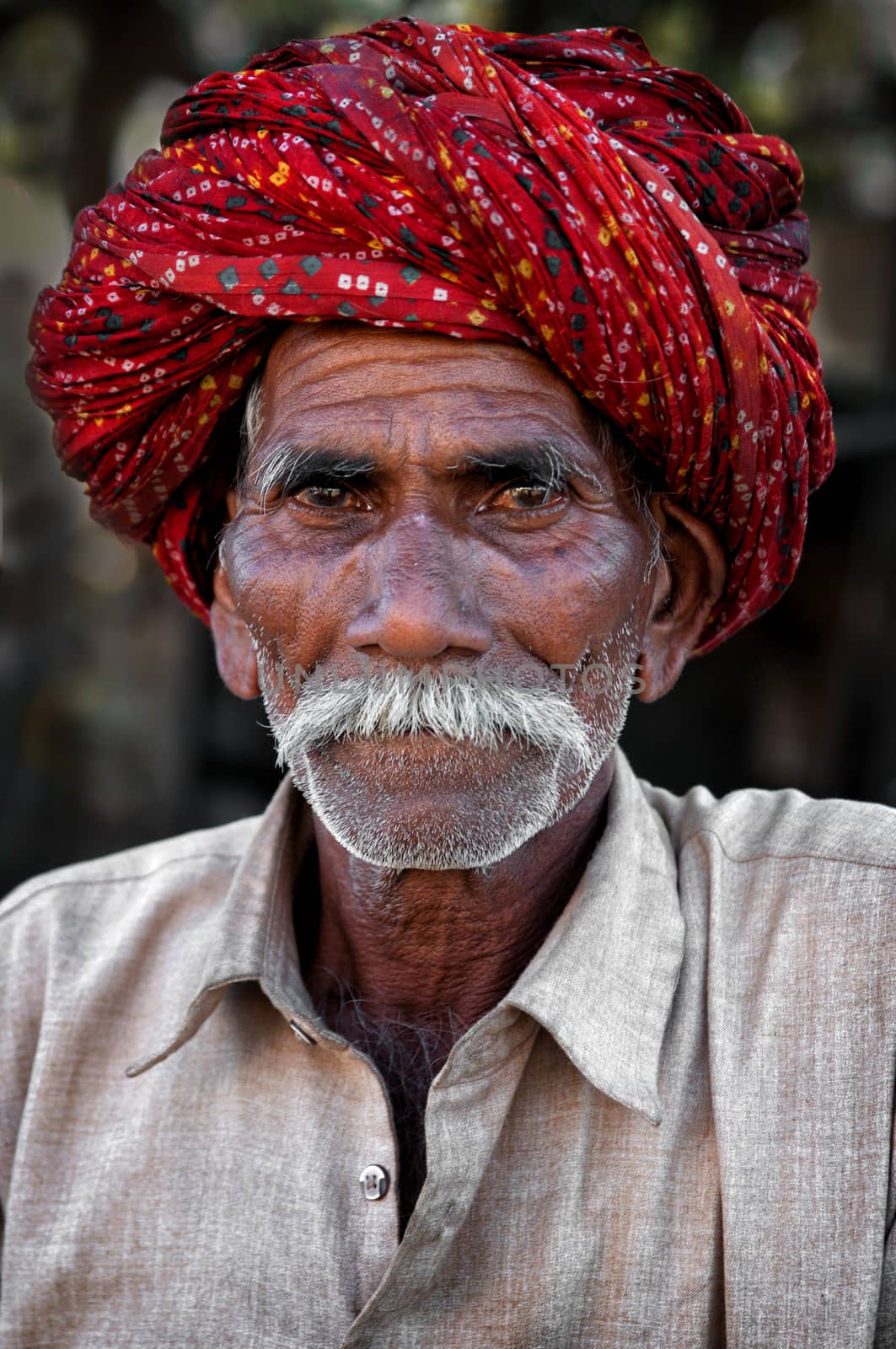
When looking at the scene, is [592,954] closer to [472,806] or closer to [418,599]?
[472,806]

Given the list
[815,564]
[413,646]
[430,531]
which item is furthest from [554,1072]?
[815,564]

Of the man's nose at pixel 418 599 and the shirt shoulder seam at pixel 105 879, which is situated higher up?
the man's nose at pixel 418 599

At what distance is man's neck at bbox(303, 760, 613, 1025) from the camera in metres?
2.19

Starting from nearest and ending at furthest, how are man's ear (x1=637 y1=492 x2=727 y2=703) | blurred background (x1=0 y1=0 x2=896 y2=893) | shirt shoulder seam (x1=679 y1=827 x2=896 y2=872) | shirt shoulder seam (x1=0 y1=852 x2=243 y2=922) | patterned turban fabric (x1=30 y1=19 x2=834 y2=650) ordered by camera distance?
patterned turban fabric (x1=30 y1=19 x2=834 y2=650), shirt shoulder seam (x1=679 y1=827 x2=896 y2=872), man's ear (x1=637 y1=492 x2=727 y2=703), shirt shoulder seam (x1=0 y1=852 x2=243 y2=922), blurred background (x1=0 y1=0 x2=896 y2=893)

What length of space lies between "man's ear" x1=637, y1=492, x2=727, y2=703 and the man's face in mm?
164

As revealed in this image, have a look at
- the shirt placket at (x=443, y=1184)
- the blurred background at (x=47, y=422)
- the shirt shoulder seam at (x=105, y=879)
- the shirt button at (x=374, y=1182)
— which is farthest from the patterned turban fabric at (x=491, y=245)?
the blurred background at (x=47, y=422)

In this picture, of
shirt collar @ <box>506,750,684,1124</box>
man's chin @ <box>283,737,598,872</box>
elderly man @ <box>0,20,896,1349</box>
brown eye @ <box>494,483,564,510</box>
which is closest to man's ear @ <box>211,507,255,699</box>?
elderly man @ <box>0,20,896,1349</box>

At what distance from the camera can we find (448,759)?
6.38 feet

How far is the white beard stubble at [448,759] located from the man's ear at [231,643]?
302mm

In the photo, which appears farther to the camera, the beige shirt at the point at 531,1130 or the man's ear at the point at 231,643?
the man's ear at the point at 231,643

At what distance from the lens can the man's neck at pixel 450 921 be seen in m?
2.19

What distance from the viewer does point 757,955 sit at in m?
2.05

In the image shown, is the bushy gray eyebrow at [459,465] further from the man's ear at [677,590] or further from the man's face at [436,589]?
the man's ear at [677,590]

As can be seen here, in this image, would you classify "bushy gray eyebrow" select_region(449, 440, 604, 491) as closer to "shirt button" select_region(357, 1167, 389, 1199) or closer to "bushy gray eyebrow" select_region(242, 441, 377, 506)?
"bushy gray eyebrow" select_region(242, 441, 377, 506)
